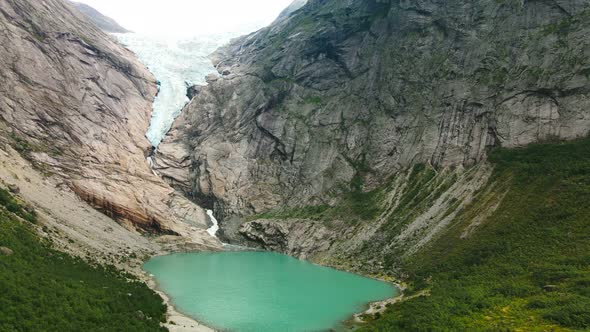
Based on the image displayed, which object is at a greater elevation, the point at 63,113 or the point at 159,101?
the point at 159,101

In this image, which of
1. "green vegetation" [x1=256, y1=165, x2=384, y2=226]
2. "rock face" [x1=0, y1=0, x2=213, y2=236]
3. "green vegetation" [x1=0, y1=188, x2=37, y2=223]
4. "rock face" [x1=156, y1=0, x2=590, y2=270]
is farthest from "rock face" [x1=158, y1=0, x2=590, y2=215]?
"green vegetation" [x1=0, y1=188, x2=37, y2=223]

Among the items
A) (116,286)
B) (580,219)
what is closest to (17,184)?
(116,286)

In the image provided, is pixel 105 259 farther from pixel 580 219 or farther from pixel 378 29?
pixel 378 29

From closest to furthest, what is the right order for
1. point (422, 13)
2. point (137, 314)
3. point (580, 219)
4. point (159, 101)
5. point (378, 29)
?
point (137, 314)
point (580, 219)
point (422, 13)
point (378, 29)
point (159, 101)

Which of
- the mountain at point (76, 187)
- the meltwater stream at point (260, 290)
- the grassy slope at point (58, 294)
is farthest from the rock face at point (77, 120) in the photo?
the grassy slope at point (58, 294)

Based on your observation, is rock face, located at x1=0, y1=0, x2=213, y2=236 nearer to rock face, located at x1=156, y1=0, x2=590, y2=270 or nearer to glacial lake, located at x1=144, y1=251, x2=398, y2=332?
rock face, located at x1=156, y1=0, x2=590, y2=270

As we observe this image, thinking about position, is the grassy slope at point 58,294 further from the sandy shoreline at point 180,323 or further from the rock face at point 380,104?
the rock face at point 380,104
